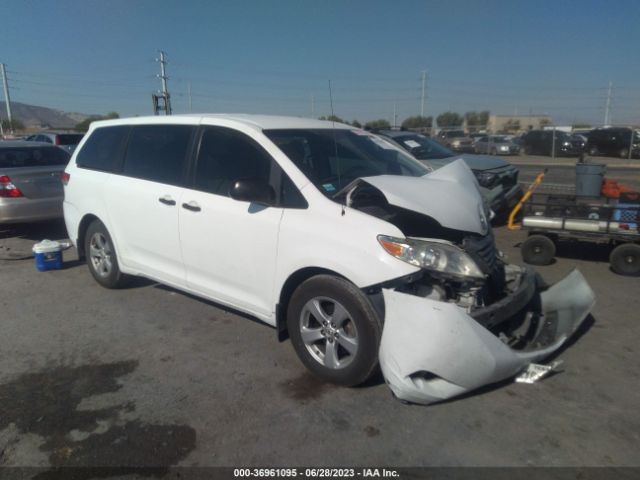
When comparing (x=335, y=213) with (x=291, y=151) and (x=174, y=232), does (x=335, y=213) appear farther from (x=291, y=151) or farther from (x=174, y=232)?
(x=174, y=232)

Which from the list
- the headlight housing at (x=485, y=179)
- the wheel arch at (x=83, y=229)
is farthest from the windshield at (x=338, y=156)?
the headlight housing at (x=485, y=179)

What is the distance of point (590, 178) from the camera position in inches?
249

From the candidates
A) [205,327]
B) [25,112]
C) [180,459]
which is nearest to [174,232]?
[205,327]

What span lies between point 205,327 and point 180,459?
1.83 metres

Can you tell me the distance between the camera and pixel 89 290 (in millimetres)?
5559

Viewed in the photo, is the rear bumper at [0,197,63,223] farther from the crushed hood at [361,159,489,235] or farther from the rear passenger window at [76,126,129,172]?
the crushed hood at [361,159,489,235]

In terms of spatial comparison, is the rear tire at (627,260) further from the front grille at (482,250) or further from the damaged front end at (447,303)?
the front grille at (482,250)

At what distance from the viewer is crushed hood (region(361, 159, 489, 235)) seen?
10.9ft

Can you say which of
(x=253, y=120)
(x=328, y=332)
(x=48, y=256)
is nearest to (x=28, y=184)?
(x=48, y=256)

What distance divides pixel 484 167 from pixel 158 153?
5.87 metres

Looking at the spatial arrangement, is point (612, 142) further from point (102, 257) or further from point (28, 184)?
point (102, 257)

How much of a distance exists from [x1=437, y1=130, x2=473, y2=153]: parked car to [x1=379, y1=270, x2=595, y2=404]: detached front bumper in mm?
27146

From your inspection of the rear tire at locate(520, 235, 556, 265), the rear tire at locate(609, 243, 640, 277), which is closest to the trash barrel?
the rear tire at locate(520, 235, 556, 265)

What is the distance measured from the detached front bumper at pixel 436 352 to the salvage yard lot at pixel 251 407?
0.21m
